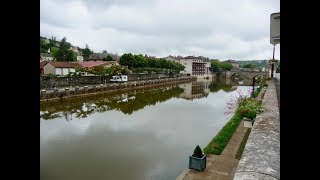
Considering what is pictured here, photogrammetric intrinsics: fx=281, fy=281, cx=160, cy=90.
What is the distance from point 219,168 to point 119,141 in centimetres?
691

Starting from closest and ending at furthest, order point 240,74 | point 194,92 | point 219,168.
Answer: point 219,168 < point 194,92 < point 240,74

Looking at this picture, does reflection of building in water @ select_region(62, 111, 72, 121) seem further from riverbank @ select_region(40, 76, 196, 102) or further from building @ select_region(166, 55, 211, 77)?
building @ select_region(166, 55, 211, 77)

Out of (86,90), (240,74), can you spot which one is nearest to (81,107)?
(86,90)

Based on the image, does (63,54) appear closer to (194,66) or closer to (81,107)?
(194,66)

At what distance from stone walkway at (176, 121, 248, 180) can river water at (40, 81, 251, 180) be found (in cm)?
149

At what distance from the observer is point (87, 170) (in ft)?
32.8

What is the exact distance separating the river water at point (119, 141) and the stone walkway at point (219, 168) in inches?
58.8

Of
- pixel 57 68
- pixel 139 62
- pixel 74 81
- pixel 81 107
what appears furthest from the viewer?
pixel 139 62

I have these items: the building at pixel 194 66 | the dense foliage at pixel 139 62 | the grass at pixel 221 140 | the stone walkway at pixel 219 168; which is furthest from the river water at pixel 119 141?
Answer: the building at pixel 194 66

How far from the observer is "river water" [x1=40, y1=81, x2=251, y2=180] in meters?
9.98

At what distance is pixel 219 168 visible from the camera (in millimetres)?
8125

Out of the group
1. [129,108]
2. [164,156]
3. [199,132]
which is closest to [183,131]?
[199,132]
